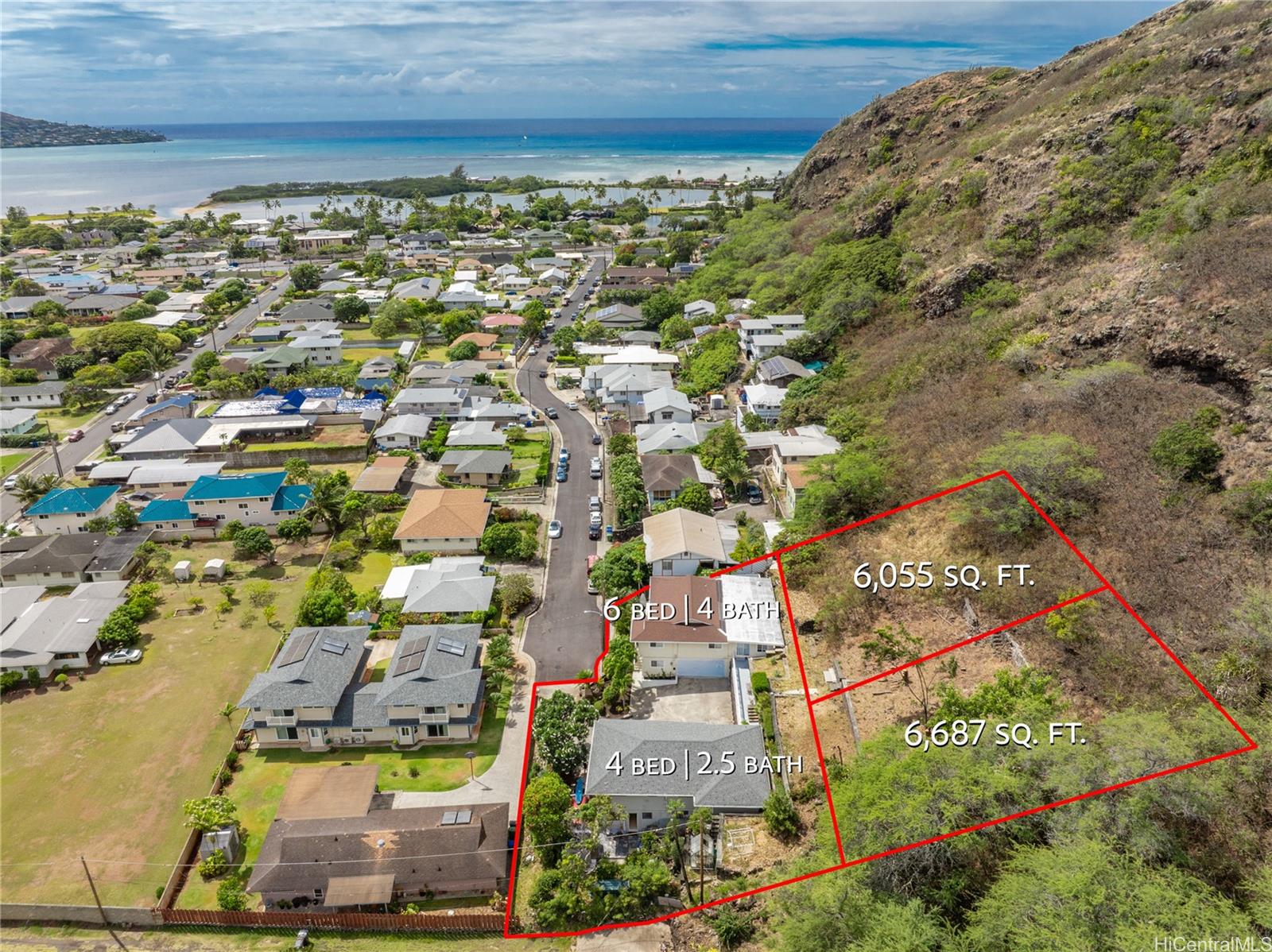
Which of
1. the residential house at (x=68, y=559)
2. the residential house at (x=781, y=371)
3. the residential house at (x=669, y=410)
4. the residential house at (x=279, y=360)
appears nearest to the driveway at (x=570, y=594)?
the residential house at (x=669, y=410)

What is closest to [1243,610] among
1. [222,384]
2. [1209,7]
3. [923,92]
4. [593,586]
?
[593,586]

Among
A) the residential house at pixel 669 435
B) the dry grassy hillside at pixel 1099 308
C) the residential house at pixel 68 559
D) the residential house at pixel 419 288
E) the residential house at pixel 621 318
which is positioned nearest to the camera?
the dry grassy hillside at pixel 1099 308

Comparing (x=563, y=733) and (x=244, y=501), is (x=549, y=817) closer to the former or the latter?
(x=563, y=733)

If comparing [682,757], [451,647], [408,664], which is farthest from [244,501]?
[682,757]

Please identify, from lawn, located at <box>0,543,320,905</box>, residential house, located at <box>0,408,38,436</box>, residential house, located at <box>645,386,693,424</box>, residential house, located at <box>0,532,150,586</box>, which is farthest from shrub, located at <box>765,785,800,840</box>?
residential house, located at <box>0,408,38,436</box>

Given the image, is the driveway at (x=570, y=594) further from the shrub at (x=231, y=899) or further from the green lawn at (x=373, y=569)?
the shrub at (x=231, y=899)

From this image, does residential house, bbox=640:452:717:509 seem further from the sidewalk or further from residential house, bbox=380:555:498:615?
the sidewalk
